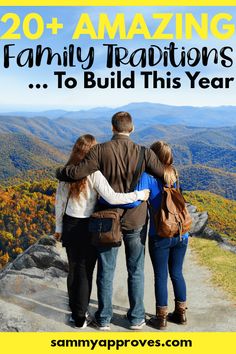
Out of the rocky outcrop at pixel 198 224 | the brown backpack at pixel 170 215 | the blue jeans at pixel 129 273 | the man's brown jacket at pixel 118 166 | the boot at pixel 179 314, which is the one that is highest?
the man's brown jacket at pixel 118 166

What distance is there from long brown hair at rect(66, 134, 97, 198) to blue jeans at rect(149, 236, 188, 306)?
110 centimetres

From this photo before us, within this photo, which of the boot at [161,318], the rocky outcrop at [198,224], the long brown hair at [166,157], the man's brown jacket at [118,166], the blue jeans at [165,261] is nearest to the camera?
the man's brown jacket at [118,166]

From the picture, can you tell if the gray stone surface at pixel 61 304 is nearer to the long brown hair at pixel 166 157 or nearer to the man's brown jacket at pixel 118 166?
the man's brown jacket at pixel 118 166

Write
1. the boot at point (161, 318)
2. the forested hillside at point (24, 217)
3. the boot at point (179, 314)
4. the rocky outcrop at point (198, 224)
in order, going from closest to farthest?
the boot at point (161, 318)
the boot at point (179, 314)
the rocky outcrop at point (198, 224)
the forested hillside at point (24, 217)

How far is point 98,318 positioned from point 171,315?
1.10 metres

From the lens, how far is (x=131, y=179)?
5.07 m

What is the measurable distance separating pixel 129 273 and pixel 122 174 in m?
1.30

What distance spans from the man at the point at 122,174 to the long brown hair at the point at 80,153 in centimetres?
8

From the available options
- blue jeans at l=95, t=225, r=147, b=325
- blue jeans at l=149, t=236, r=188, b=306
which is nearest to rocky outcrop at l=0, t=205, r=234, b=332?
blue jeans at l=95, t=225, r=147, b=325

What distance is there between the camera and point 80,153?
498 cm

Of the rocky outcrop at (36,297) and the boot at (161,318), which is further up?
the boot at (161,318)

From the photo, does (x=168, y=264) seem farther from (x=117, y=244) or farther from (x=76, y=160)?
(x=76, y=160)

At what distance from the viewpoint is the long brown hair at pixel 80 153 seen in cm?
496

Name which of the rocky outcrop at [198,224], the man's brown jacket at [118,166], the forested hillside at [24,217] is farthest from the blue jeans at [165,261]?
the forested hillside at [24,217]
